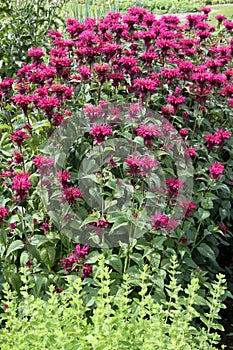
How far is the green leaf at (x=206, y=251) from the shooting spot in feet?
10.0

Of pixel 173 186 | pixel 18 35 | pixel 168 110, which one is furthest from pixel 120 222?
pixel 18 35

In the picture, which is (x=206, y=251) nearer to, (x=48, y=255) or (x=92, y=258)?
(x=92, y=258)

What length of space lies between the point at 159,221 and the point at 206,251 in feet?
1.48

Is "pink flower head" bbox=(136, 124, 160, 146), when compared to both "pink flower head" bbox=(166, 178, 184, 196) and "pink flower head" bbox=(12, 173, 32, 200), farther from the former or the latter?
"pink flower head" bbox=(12, 173, 32, 200)

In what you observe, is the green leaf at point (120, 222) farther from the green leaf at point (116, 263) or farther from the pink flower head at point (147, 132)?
the pink flower head at point (147, 132)

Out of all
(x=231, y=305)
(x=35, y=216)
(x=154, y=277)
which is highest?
(x=35, y=216)

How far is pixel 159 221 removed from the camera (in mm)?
2750

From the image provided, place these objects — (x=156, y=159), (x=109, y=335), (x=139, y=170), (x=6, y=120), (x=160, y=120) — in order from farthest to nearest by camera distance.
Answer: (x=6, y=120) → (x=160, y=120) → (x=156, y=159) → (x=139, y=170) → (x=109, y=335)

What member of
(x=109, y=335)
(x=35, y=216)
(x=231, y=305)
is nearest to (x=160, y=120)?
(x=35, y=216)

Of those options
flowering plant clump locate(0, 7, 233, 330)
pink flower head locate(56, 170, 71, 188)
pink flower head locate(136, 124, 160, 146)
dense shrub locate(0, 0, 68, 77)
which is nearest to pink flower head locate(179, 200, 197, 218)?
flowering plant clump locate(0, 7, 233, 330)

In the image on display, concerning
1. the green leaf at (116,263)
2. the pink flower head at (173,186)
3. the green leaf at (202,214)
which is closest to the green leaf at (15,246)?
the green leaf at (116,263)

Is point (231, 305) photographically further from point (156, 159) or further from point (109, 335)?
point (109, 335)

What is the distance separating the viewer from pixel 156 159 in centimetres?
298

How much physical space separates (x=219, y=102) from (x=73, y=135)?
102 cm
